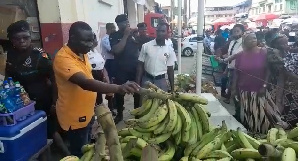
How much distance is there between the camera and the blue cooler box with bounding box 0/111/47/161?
2.80 meters

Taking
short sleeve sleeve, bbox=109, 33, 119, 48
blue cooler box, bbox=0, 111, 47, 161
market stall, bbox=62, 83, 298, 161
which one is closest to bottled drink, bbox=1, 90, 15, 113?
blue cooler box, bbox=0, 111, 47, 161

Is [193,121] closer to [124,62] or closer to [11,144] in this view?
[11,144]

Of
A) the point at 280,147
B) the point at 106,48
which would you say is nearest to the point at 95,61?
the point at 106,48

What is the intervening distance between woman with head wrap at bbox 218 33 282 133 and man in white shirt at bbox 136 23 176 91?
1.18m

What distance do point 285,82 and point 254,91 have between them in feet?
1.40

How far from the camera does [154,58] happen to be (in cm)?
515

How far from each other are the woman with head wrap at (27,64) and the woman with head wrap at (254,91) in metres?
2.77

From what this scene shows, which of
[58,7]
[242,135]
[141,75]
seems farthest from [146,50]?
[242,135]

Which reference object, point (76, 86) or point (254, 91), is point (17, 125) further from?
point (254, 91)

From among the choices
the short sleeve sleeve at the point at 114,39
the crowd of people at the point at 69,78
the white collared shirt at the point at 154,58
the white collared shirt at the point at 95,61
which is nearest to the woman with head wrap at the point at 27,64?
the crowd of people at the point at 69,78

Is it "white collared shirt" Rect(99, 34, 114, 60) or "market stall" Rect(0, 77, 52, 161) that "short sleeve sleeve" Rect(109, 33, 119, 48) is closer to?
"white collared shirt" Rect(99, 34, 114, 60)

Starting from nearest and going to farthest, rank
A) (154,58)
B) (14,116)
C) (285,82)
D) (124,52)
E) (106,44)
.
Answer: (14,116) < (285,82) < (154,58) < (124,52) < (106,44)

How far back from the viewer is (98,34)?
6.96m

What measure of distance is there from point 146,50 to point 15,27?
7.60ft
